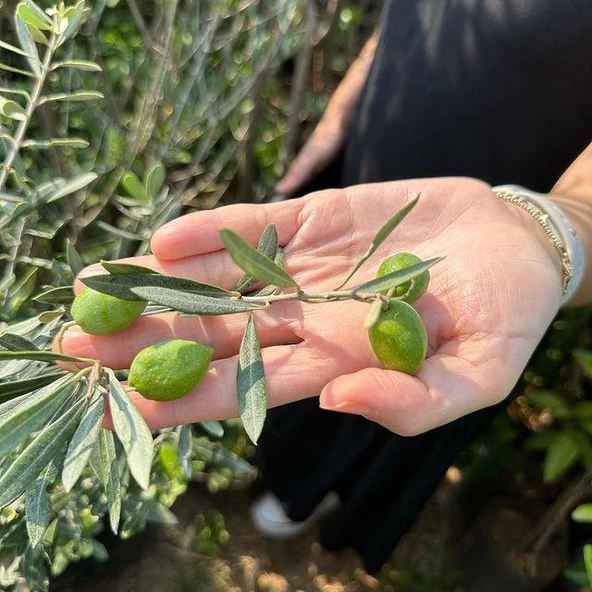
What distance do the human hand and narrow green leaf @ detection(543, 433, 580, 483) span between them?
869 mm

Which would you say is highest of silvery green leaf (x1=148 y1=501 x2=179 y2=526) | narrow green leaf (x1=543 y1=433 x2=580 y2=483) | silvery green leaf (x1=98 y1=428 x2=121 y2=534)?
silvery green leaf (x1=98 y1=428 x2=121 y2=534)

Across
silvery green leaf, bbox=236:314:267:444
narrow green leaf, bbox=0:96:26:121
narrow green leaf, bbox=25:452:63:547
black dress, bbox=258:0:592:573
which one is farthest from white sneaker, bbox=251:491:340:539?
narrow green leaf, bbox=0:96:26:121

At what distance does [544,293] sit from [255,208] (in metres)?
0.71

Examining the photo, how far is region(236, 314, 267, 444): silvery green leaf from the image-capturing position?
43.0 inches

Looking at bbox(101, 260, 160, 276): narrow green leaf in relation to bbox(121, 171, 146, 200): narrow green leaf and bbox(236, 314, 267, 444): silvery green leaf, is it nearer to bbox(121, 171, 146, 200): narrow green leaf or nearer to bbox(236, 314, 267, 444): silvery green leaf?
bbox(236, 314, 267, 444): silvery green leaf

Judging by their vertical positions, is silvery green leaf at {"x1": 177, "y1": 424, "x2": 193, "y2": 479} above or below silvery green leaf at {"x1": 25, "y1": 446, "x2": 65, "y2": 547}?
below

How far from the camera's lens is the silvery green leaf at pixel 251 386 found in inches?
43.0

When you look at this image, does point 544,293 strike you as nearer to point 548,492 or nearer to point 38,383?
point 38,383

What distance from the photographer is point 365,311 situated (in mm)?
1382

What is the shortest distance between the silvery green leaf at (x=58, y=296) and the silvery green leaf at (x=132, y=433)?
32 centimetres

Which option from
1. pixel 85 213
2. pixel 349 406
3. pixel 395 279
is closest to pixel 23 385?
pixel 349 406

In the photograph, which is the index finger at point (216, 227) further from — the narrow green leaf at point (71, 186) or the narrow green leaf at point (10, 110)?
the narrow green leaf at point (10, 110)

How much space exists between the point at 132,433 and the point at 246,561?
6.06 feet

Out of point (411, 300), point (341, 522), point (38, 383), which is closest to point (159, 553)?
point (341, 522)
